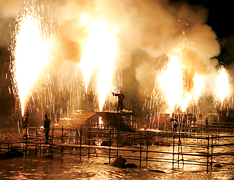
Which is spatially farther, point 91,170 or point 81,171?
point 91,170

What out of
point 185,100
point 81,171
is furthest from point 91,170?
point 185,100

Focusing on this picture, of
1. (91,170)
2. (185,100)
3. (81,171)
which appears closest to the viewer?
(81,171)

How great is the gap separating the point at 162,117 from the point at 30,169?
19.0 meters

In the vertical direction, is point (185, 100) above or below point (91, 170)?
above

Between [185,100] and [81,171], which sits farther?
[185,100]

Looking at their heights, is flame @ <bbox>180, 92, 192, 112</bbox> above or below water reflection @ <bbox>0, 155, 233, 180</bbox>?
above

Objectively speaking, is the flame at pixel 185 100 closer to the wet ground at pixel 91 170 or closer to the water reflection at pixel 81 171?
the wet ground at pixel 91 170

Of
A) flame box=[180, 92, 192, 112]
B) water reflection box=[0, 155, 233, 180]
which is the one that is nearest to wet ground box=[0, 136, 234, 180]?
water reflection box=[0, 155, 233, 180]

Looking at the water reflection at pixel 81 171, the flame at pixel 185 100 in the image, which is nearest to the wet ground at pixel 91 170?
the water reflection at pixel 81 171

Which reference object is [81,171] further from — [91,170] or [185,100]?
[185,100]

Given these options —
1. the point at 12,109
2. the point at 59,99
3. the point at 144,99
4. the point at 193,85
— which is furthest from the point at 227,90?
the point at 12,109

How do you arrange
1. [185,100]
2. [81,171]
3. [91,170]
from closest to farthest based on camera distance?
[81,171] < [91,170] < [185,100]

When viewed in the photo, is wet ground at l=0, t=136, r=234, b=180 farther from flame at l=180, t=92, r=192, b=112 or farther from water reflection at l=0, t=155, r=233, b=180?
flame at l=180, t=92, r=192, b=112

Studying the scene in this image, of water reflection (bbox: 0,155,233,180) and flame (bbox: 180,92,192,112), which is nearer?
water reflection (bbox: 0,155,233,180)
